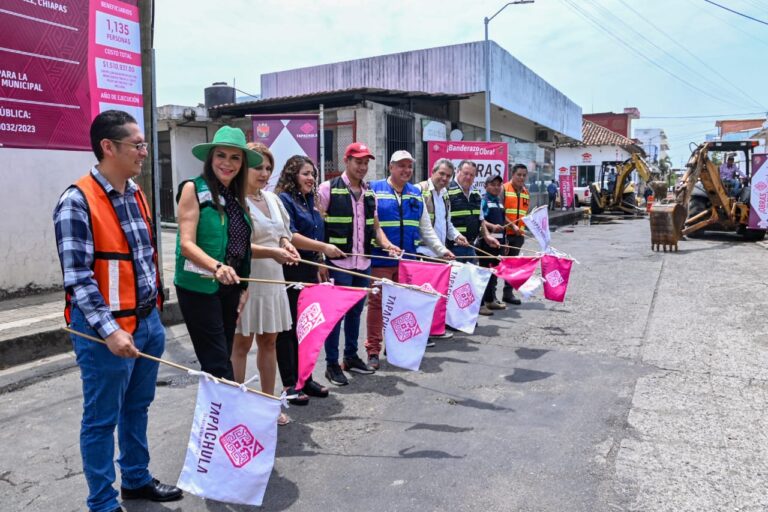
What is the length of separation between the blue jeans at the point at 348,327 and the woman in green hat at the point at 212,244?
5.53 feet

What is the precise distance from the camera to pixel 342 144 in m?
14.6

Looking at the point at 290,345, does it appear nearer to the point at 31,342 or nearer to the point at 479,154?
the point at 31,342

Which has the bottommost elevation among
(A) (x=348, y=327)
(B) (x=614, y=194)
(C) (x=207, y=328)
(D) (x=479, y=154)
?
(A) (x=348, y=327)

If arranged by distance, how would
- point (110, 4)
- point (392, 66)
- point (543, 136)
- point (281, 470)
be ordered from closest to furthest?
point (281, 470) < point (110, 4) < point (392, 66) < point (543, 136)

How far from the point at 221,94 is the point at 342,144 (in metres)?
6.98

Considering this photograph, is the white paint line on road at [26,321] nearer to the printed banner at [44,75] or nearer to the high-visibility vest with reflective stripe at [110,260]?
the printed banner at [44,75]

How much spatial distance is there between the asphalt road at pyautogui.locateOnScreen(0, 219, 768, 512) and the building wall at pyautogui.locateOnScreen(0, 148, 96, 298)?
2.41 metres

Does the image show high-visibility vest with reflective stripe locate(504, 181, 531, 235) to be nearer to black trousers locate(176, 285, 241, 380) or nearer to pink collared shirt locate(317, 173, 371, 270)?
pink collared shirt locate(317, 173, 371, 270)

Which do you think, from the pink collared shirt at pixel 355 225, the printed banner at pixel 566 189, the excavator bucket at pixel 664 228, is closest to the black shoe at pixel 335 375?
the pink collared shirt at pixel 355 225

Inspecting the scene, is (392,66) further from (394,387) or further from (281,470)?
(281,470)

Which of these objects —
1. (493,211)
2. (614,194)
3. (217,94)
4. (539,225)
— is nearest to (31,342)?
(493,211)

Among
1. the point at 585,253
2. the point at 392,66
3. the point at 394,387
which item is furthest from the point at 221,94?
the point at 394,387

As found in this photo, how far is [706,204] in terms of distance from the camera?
17.3 meters

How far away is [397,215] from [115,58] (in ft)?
13.2
